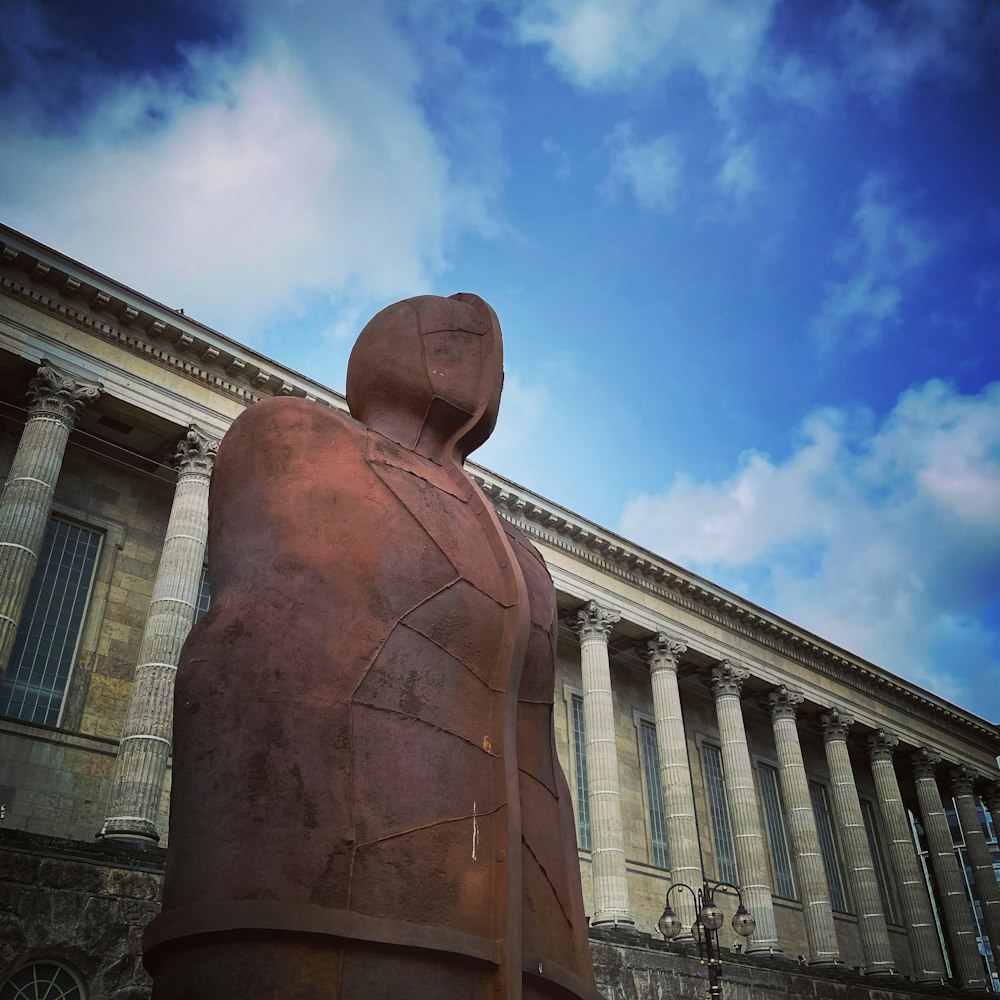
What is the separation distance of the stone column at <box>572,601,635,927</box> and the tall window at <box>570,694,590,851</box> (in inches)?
30.8

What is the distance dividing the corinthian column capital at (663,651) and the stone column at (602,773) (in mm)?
1592

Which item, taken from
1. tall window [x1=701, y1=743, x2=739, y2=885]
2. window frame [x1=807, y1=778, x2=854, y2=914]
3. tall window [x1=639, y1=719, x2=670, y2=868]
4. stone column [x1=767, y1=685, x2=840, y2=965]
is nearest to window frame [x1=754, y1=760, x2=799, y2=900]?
window frame [x1=807, y1=778, x2=854, y2=914]

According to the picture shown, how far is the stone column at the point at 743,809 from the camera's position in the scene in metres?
22.5

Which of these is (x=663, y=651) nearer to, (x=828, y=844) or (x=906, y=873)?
(x=906, y=873)

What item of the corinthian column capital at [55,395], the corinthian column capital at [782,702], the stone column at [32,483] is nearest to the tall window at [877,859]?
the corinthian column capital at [782,702]

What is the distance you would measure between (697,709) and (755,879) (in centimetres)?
619

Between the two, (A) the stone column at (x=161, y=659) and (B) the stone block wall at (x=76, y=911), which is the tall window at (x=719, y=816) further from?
(B) the stone block wall at (x=76, y=911)

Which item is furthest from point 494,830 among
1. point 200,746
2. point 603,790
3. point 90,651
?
point 603,790

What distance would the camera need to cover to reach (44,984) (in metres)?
10.5

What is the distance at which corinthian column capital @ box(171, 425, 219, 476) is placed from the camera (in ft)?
59.0

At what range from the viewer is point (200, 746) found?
251 centimetres

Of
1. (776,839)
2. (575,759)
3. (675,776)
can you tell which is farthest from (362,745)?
(776,839)

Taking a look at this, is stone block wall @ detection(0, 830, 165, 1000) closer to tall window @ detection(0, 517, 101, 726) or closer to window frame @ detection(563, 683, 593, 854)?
tall window @ detection(0, 517, 101, 726)

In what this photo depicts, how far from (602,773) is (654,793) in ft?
16.3
